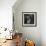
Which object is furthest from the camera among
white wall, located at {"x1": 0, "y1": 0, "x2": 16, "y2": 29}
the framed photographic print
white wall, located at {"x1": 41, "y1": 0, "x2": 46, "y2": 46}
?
the framed photographic print

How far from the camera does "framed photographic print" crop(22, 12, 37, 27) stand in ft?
18.6

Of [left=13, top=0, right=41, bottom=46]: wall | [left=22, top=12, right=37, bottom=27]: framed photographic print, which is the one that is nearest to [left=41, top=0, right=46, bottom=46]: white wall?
[left=13, top=0, right=41, bottom=46]: wall

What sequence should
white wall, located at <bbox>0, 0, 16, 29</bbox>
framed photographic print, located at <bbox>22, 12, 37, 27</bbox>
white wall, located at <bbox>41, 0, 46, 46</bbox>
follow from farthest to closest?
framed photographic print, located at <bbox>22, 12, 37, 27</bbox>
white wall, located at <bbox>41, 0, 46, 46</bbox>
white wall, located at <bbox>0, 0, 16, 29</bbox>

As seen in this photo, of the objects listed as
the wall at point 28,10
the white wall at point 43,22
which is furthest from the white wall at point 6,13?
the white wall at point 43,22

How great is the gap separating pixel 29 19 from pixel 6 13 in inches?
56.6

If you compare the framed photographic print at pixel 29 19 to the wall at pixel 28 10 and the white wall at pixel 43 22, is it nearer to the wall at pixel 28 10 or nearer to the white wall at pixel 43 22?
the wall at pixel 28 10

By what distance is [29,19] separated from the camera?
18.8ft

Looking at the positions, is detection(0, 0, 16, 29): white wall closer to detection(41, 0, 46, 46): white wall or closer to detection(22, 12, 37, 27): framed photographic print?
detection(22, 12, 37, 27): framed photographic print

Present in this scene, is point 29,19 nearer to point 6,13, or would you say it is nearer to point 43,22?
point 43,22

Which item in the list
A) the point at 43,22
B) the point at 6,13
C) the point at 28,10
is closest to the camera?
the point at 6,13

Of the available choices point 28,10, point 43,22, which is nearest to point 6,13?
point 28,10

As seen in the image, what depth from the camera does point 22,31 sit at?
5781mm

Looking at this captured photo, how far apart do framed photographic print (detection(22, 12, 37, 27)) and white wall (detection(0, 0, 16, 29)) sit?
1151 mm

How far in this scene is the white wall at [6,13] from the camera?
4.64 metres
